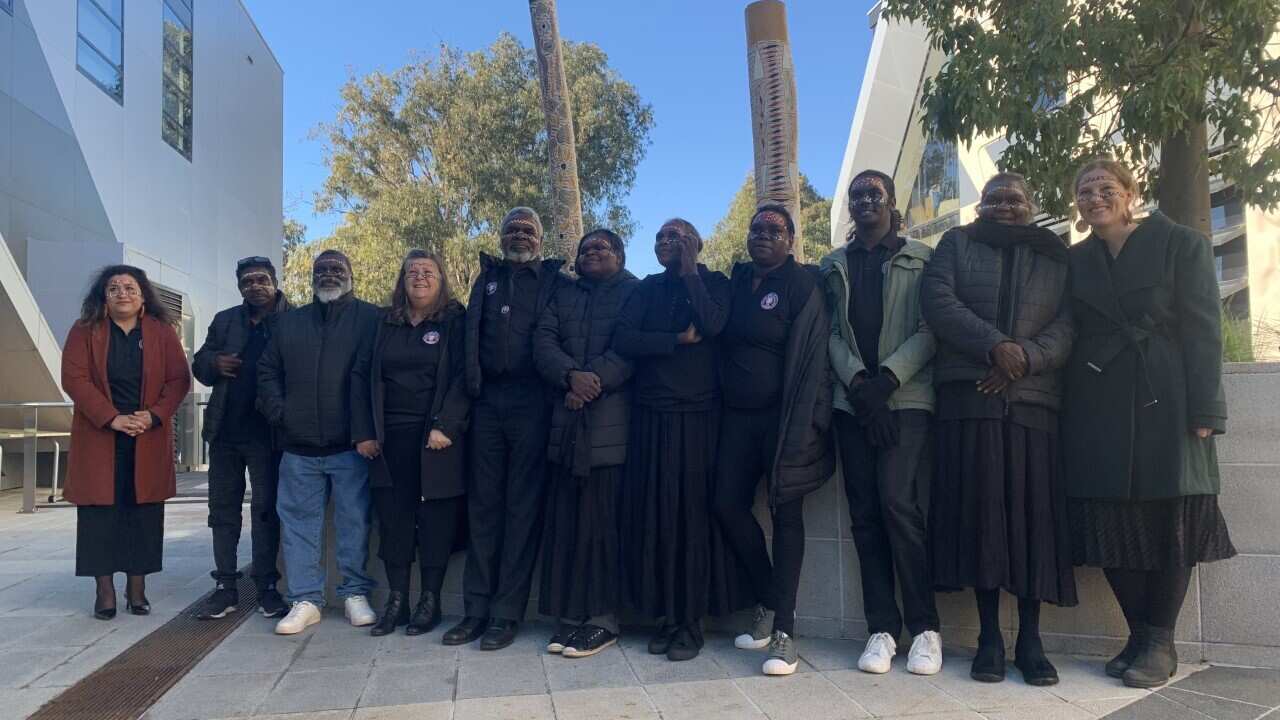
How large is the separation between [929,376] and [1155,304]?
91cm

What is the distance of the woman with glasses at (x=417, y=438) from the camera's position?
436 cm

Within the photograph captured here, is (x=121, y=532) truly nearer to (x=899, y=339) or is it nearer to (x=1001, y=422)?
(x=899, y=339)

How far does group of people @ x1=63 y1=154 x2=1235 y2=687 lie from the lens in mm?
3500

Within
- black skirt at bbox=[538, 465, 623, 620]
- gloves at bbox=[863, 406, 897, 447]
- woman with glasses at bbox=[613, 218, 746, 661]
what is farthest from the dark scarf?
black skirt at bbox=[538, 465, 623, 620]

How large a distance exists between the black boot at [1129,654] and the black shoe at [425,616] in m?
3.13

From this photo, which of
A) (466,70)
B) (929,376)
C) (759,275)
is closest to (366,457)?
(759,275)

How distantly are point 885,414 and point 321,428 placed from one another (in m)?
2.85

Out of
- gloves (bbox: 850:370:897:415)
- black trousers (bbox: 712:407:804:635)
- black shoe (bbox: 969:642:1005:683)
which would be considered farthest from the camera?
black trousers (bbox: 712:407:804:635)

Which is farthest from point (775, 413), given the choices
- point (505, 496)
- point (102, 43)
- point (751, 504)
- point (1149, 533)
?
point (102, 43)

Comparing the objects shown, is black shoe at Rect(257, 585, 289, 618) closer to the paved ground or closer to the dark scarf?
the paved ground

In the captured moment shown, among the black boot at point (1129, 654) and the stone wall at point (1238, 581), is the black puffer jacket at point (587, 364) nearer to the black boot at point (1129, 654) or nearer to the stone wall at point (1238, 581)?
the stone wall at point (1238, 581)

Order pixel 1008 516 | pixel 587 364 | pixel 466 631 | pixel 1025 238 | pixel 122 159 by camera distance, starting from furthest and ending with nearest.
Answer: pixel 122 159, pixel 466 631, pixel 587 364, pixel 1025 238, pixel 1008 516

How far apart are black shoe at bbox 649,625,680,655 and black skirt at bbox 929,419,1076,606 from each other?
123cm

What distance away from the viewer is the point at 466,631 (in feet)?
13.8
